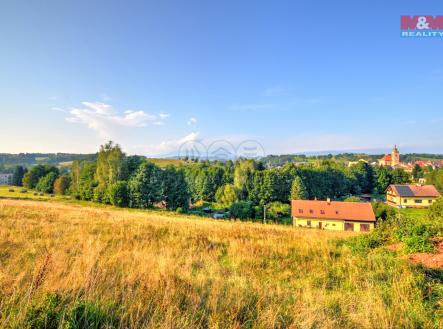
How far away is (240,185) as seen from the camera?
177ft

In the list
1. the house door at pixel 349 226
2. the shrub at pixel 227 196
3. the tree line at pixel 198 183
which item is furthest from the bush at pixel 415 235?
the shrub at pixel 227 196

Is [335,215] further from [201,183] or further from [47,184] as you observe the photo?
[47,184]

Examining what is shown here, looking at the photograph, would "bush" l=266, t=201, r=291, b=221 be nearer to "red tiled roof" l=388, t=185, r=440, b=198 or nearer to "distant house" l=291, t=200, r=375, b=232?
"distant house" l=291, t=200, r=375, b=232

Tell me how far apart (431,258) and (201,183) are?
5859cm

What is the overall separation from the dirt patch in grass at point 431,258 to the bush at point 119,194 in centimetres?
3806

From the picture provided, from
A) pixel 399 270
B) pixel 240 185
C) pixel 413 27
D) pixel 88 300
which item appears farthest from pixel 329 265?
pixel 240 185

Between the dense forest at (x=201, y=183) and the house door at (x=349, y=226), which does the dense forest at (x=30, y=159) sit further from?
the house door at (x=349, y=226)

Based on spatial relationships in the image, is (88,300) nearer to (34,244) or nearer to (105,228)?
(34,244)

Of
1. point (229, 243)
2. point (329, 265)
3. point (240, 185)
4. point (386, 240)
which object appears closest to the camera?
point (329, 265)

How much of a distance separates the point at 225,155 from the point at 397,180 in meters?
69.0

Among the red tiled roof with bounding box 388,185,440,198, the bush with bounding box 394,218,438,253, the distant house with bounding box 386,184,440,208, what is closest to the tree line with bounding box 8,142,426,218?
the distant house with bounding box 386,184,440,208

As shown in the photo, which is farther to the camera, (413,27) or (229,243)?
(413,27)

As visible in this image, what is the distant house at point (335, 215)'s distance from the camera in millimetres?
31688

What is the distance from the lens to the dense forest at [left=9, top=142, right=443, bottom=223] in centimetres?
3909
